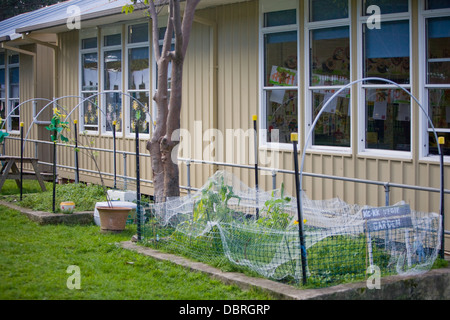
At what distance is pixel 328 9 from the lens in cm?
883

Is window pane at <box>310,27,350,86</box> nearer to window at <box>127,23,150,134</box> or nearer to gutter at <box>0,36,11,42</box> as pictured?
window at <box>127,23,150,134</box>

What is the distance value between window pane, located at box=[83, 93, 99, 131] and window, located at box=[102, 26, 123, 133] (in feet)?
1.19

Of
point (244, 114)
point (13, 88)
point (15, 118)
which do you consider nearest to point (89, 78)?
point (15, 118)

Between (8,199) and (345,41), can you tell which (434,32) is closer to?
(345,41)

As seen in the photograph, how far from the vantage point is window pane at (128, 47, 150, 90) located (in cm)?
1263

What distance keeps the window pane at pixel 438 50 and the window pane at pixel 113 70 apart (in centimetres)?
751

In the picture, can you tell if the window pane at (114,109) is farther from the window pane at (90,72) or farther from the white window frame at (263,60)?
the white window frame at (263,60)

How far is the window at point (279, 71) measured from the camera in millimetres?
9398

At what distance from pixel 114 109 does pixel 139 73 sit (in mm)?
1312

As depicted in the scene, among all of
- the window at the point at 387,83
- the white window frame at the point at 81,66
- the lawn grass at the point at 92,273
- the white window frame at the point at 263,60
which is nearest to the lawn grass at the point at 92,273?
the lawn grass at the point at 92,273

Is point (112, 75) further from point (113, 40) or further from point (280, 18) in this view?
point (280, 18)

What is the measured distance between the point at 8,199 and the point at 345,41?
21.7ft

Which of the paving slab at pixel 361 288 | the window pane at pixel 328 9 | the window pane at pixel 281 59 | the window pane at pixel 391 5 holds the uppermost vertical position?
the window pane at pixel 328 9
